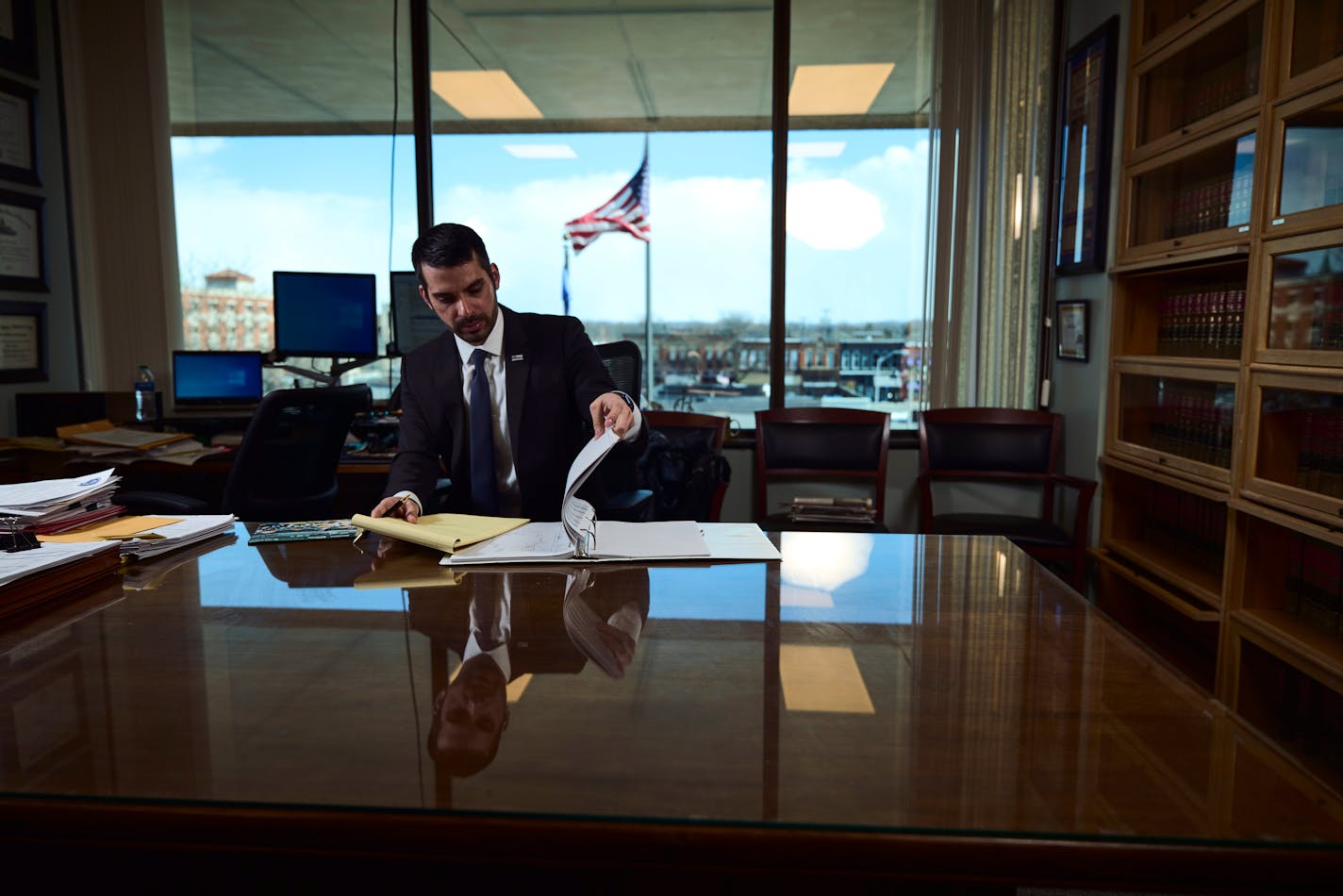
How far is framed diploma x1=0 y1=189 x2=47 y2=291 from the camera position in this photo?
3766mm

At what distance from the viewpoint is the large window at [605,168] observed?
443cm

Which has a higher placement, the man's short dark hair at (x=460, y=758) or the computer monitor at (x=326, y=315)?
the computer monitor at (x=326, y=315)

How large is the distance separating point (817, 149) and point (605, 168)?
3.57 ft

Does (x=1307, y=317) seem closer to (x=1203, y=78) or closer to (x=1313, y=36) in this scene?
(x=1313, y=36)

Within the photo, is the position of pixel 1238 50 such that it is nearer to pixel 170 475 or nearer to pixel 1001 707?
pixel 1001 707

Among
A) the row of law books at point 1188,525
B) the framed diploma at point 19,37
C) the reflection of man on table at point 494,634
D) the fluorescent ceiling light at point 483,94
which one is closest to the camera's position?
the reflection of man on table at point 494,634

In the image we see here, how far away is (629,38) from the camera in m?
4.66

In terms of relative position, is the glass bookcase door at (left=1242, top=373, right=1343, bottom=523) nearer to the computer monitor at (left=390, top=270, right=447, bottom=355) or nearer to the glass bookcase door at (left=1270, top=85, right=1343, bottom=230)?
the glass bookcase door at (left=1270, top=85, right=1343, bottom=230)

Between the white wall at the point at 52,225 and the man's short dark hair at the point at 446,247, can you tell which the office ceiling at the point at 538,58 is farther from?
the man's short dark hair at the point at 446,247

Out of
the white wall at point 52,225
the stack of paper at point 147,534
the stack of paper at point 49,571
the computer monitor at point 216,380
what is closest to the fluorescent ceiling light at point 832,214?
the computer monitor at point 216,380

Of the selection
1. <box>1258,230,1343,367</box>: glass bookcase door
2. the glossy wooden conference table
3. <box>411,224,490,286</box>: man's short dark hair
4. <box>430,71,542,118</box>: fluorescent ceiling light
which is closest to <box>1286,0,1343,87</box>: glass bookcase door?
<box>1258,230,1343,367</box>: glass bookcase door

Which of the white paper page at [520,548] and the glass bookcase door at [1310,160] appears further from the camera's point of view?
the glass bookcase door at [1310,160]

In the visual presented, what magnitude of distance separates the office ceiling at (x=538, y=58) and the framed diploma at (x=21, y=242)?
1.01 meters

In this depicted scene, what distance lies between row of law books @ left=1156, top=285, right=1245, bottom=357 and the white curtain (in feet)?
2.60
